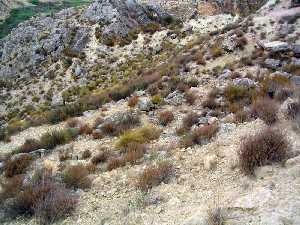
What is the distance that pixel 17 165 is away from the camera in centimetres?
1296

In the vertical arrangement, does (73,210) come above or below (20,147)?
above

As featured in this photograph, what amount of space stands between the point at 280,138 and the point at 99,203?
4389mm

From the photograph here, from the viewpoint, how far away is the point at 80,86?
3241 centimetres

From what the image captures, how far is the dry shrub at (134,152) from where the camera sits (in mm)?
11664

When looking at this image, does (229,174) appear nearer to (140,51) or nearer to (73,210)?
(73,210)

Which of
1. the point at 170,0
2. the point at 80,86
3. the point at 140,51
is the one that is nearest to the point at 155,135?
the point at 80,86

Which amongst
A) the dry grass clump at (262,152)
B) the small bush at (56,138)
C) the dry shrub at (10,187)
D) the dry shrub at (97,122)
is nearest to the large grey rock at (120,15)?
the dry shrub at (97,122)

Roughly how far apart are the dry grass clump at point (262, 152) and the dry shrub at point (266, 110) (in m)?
2.14

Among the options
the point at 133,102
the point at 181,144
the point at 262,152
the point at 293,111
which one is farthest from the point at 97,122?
the point at 262,152

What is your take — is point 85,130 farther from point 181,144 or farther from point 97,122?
point 181,144

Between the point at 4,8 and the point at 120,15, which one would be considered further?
the point at 4,8

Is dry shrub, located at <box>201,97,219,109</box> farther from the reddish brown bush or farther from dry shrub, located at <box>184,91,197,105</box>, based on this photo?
the reddish brown bush

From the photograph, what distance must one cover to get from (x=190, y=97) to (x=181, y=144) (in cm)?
489

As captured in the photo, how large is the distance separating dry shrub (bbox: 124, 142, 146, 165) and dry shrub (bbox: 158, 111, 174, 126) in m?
2.35
